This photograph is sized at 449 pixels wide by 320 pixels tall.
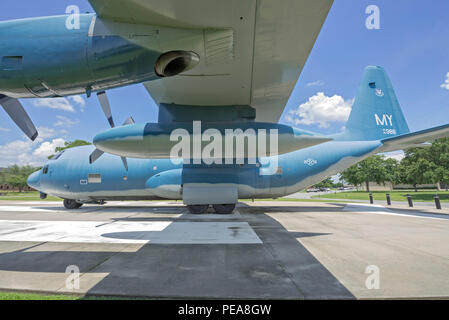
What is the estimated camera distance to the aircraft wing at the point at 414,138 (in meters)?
8.30

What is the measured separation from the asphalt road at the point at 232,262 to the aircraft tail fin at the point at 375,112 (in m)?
5.89

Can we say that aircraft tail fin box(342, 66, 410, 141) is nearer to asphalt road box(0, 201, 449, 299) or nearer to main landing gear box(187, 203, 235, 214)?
asphalt road box(0, 201, 449, 299)

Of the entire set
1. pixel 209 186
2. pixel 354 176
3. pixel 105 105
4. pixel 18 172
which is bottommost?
pixel 209 186

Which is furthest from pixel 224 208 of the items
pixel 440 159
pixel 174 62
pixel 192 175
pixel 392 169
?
pixel 392 169

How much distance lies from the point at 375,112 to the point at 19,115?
1389 centimetres

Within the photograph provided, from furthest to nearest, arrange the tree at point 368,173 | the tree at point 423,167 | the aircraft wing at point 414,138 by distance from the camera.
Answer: the tree at point 368,173 → the tree at point 423,167 → the aircraft wing at point 414,138

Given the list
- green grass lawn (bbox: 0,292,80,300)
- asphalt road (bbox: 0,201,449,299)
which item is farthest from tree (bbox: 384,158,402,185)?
green grass lawn (bbox: 0,292,80,300)

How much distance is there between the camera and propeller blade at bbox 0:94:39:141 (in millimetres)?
3891

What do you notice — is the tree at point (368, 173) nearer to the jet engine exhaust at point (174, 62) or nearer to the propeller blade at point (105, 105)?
the propeller blade at point (105, 105)

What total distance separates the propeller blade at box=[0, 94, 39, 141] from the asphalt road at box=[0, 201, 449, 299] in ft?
7.83

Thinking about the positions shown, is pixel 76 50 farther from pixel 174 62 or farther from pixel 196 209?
pixel 196 209

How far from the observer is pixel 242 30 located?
132 inches

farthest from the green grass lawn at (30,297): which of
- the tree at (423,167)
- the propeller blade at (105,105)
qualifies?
the tree at (423,167)
